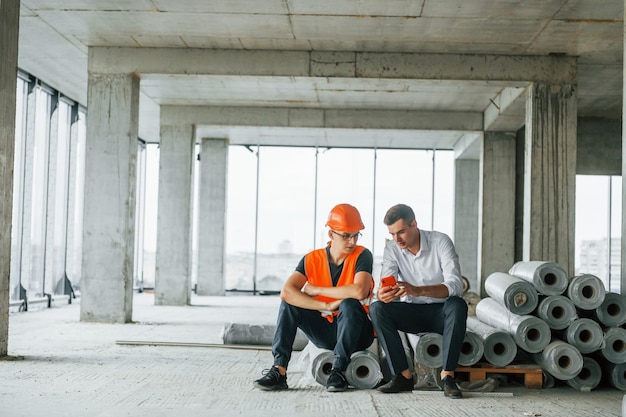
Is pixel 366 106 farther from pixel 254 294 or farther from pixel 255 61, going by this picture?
pixel 254 294

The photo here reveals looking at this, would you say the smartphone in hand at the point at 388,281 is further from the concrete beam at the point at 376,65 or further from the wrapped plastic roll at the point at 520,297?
the concrete beam at the point at 376,65

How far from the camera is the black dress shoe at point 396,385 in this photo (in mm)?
5945

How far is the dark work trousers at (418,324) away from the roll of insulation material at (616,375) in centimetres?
165

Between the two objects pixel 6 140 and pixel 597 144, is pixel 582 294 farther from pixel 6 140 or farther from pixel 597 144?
pixel 597 144

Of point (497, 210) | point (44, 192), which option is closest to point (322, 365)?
point (44, 192)

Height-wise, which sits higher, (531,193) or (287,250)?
(531,193)

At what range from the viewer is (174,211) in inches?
726

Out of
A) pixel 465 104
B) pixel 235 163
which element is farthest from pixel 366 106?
pixel 235 163

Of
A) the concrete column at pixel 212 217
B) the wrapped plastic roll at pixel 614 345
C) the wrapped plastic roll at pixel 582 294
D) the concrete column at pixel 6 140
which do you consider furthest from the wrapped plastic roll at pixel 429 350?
the concrete column at pixel 212 217

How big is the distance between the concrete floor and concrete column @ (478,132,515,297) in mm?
10738

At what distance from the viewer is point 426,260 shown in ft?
20.9

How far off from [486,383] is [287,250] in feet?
58.3

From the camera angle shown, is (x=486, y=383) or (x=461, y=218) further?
(x=461, y=218)

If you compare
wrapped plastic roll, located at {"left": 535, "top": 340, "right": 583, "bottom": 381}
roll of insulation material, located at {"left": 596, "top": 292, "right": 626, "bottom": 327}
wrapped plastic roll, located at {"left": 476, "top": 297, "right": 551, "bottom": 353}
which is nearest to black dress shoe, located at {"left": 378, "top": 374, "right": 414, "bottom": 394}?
wrapped plastic roll, located at {"left": 476, "top": 297, "right": 551, "bottom": 353}
